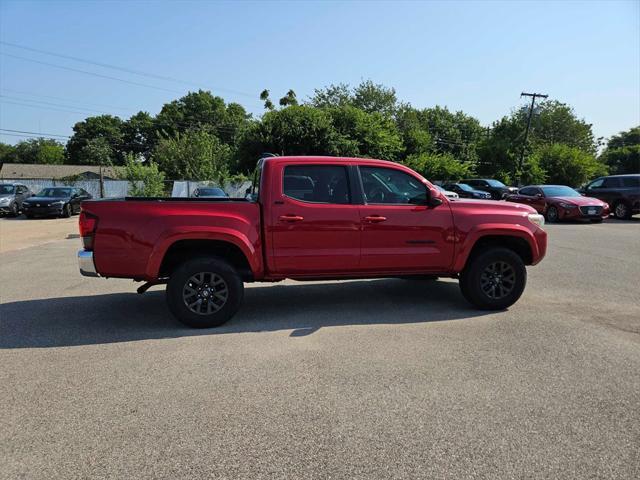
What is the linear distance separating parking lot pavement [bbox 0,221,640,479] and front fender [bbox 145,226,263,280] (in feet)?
2.54

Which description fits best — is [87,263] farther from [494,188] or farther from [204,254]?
[494,188]

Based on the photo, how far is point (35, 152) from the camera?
101750 mm

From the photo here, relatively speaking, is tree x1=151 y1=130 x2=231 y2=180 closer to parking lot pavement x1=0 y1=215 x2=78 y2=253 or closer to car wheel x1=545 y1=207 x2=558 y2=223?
parking lot pavement x1=0 y1=215 x2=78 y2=253

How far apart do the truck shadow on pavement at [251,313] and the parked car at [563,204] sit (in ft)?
44.2

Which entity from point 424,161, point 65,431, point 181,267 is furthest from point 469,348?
point 424,161

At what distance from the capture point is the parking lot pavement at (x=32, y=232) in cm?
1387

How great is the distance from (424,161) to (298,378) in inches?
1584

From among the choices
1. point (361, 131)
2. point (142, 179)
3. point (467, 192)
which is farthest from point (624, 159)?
point (142, 179)

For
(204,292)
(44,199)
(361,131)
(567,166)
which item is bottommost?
(204,292)

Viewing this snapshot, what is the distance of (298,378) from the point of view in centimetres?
405

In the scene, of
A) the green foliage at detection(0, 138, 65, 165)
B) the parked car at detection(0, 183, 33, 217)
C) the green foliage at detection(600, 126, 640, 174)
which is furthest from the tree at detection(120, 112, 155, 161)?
the green foliage at detection(600, 126, 640, 174)

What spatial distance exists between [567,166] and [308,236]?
40.3m

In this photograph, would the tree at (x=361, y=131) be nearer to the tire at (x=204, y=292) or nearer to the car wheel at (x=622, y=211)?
the car wheel at (x=622, y=211)

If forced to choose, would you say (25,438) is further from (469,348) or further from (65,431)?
(469,348)
